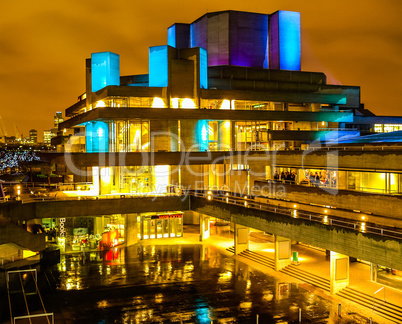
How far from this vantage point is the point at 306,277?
119 feet

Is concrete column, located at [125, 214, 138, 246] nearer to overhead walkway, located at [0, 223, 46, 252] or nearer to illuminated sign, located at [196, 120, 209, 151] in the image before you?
overhead walkway, located at [0, 223, 46, 252]

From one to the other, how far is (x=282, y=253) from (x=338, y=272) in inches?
288

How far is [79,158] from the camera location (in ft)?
168

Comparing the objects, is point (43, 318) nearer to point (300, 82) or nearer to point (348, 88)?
point (300, 82)

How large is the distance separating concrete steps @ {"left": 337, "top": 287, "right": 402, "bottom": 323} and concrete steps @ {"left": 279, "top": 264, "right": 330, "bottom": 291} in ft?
6.37

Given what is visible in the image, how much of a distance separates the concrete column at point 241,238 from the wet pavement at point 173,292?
1.47 metres

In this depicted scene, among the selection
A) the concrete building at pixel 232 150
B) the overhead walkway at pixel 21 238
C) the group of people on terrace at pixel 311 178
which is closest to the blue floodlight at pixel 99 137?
the concrete building at pixel 232 150

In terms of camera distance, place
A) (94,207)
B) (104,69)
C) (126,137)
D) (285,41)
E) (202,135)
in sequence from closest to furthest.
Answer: (94,207) < (126,137) < (202,135) < (104,69) < (285,41)

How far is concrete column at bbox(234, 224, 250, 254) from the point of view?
144ft

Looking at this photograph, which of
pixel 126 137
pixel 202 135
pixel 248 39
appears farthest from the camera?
pixel 248 39

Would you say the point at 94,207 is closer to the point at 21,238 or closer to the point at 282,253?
the point at 21,238

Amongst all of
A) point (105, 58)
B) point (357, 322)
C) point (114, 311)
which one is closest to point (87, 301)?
point (114, 311)

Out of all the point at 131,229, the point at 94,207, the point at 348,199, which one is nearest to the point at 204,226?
the point at 131,229

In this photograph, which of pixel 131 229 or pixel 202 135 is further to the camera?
pixel 202 135
